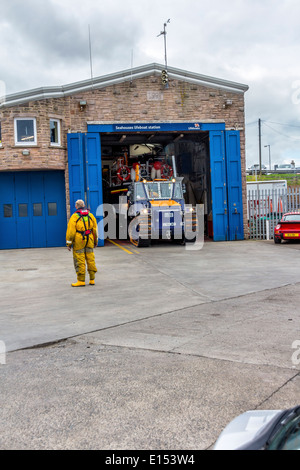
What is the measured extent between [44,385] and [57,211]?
711 inches

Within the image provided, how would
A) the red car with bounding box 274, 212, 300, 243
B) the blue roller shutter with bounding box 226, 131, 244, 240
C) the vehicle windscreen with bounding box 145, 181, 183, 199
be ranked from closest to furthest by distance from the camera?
1. the vehicle windscreen with bounding box 145, 181, 183, 199
2. the red car with bounding box 274, 212, 300, 243
3. the blue roller shutter with bounding box 226, 131, 244, 240

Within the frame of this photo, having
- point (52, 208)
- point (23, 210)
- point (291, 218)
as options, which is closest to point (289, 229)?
point (291, 218)

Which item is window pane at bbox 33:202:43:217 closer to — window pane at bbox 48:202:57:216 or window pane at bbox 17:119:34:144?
window pane at bbox 48:202:57:216

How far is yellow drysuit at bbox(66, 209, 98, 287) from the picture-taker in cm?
1085

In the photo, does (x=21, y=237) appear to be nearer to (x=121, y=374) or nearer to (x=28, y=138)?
(x=28, y=138)

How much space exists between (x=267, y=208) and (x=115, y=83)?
928 centimetres

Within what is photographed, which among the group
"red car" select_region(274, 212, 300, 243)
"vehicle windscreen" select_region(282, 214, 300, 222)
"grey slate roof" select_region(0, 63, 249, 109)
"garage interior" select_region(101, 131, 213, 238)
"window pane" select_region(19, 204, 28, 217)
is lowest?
"red car" select_region(274, 212, 300, 243)

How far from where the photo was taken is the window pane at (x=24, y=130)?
826 inches

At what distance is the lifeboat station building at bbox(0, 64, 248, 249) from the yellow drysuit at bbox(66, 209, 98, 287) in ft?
33.7

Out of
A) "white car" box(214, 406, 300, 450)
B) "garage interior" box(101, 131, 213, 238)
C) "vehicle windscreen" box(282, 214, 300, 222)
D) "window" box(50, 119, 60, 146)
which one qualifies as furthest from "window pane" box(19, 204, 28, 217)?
"white car" box(214, 406, 300, 450)

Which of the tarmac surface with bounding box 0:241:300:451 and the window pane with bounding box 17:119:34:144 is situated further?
the window pane with bounding box 17:119:34:144

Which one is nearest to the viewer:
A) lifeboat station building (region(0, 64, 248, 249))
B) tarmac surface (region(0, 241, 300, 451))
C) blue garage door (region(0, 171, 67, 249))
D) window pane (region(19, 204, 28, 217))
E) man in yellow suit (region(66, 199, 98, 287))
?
tarmac surface (region(0, 241, 300, 451))

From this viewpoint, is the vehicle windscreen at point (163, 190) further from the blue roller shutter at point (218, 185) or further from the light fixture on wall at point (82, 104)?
the light fixture on wall at point (82, 104)

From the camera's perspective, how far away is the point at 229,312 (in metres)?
7.81
